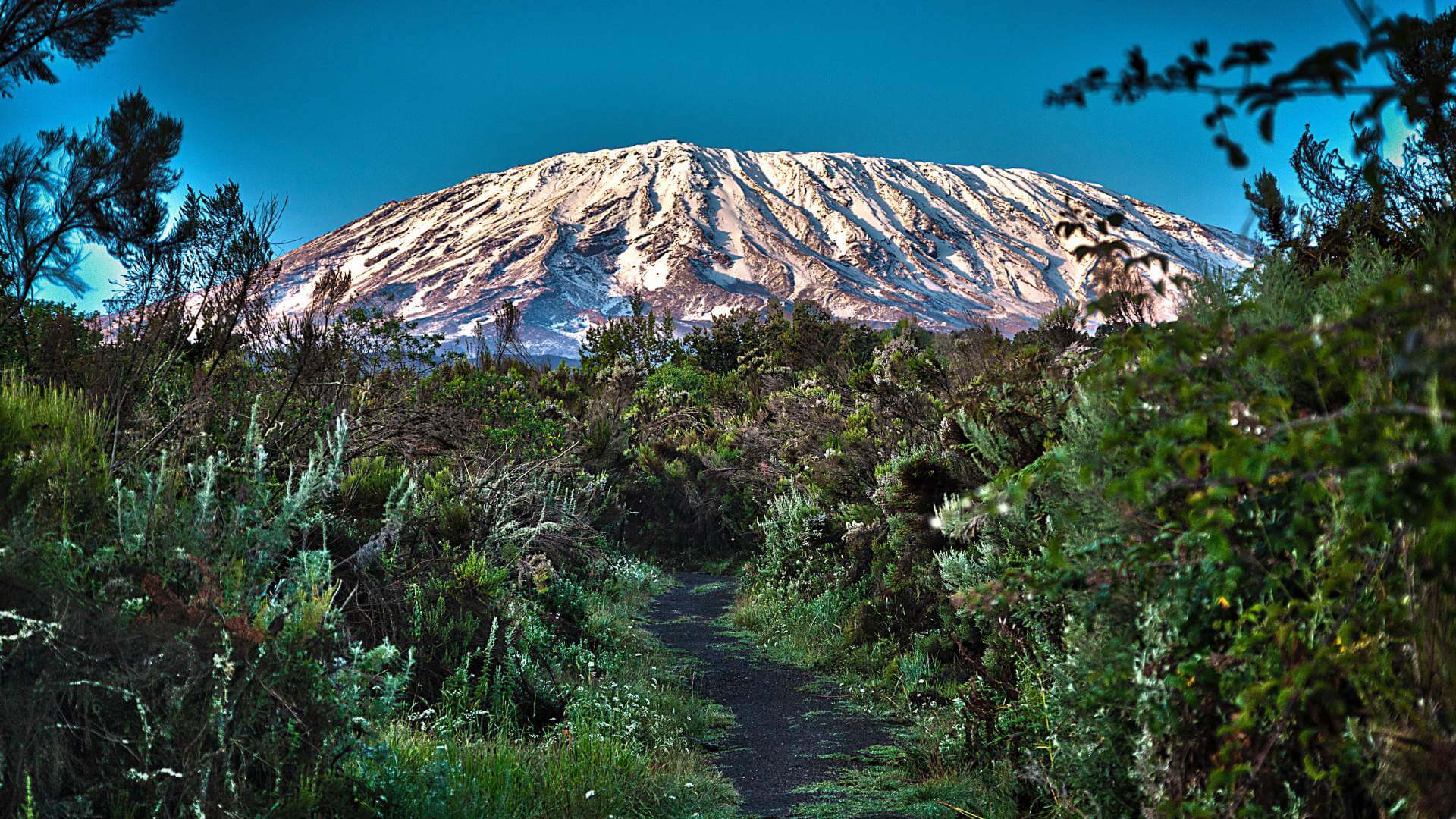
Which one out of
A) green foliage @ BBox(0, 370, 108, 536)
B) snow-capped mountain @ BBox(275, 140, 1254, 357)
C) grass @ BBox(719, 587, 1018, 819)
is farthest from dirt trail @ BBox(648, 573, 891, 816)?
snow-capped mountain @ BBox(275, 140, 1254, 357)

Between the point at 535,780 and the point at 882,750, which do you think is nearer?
the point at 535,780

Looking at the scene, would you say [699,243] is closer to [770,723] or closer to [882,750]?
[770,723]

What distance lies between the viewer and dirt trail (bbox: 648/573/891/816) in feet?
17.4

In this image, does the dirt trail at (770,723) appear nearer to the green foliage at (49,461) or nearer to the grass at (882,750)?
the grass at (882,750)

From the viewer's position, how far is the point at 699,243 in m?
137

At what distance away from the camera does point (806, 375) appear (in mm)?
18062

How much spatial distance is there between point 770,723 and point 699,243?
133 meters

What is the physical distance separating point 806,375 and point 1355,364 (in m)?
15.7

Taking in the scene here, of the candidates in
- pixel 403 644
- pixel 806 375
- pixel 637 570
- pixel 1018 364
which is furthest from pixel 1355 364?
pixel 806 375

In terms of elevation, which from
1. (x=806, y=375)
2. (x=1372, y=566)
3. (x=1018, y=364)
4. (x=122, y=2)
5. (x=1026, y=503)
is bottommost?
(x=1372, y=566)

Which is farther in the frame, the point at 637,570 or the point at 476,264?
the point at 476,264

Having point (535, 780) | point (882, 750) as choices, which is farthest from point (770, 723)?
point (535, 780)

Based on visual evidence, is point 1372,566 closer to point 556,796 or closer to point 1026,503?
point 1026,503

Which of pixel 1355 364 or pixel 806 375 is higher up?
pixel 806 375
